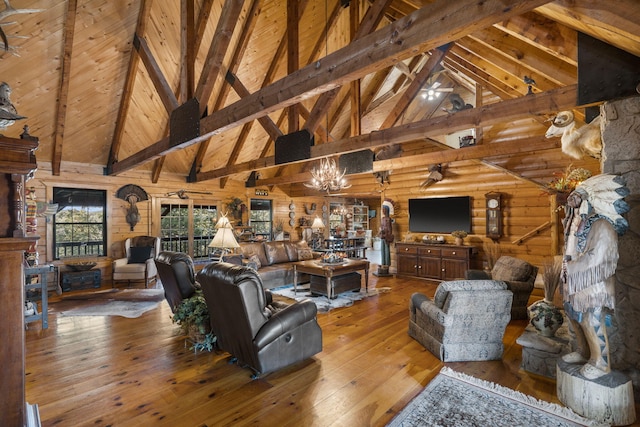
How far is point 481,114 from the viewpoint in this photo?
3805mm

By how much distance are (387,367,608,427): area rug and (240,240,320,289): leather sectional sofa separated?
4.25 m

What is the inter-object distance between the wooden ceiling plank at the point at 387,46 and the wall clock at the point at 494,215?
5638mm

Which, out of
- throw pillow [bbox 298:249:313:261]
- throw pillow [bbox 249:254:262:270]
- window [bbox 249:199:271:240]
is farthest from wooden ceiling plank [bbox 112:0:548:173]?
window [bbox 249:199:271:240]

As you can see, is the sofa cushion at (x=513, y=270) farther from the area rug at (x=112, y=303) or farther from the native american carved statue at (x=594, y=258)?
the area rug at (x=112, y=303)

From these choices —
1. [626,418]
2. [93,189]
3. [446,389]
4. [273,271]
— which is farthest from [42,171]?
[626,418]

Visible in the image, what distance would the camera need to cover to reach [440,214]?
25.7 ft

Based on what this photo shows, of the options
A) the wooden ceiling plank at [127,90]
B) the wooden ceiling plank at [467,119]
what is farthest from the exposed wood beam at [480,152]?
the wooden ceiling plank at [127,90]

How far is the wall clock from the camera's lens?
6953 mm

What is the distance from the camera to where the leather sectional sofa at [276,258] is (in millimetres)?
6566

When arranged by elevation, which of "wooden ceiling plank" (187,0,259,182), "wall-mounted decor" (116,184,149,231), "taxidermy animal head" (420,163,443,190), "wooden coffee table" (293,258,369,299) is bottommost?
"wooden coffee table" (293,258,369,299)

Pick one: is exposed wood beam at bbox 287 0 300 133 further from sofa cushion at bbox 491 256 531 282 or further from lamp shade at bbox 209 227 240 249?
sofa cushion at bbox 491 256 531 282

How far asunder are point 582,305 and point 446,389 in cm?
129

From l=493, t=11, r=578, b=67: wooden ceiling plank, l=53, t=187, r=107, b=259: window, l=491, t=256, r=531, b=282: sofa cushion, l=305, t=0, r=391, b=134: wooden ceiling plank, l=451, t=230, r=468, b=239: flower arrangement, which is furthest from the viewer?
l=451, t=230, r=468, b=239: flower arrangement

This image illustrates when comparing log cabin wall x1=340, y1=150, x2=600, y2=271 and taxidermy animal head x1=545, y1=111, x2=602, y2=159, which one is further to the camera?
log cabin wall x1=340, y1=150, x2=600, y2=271
